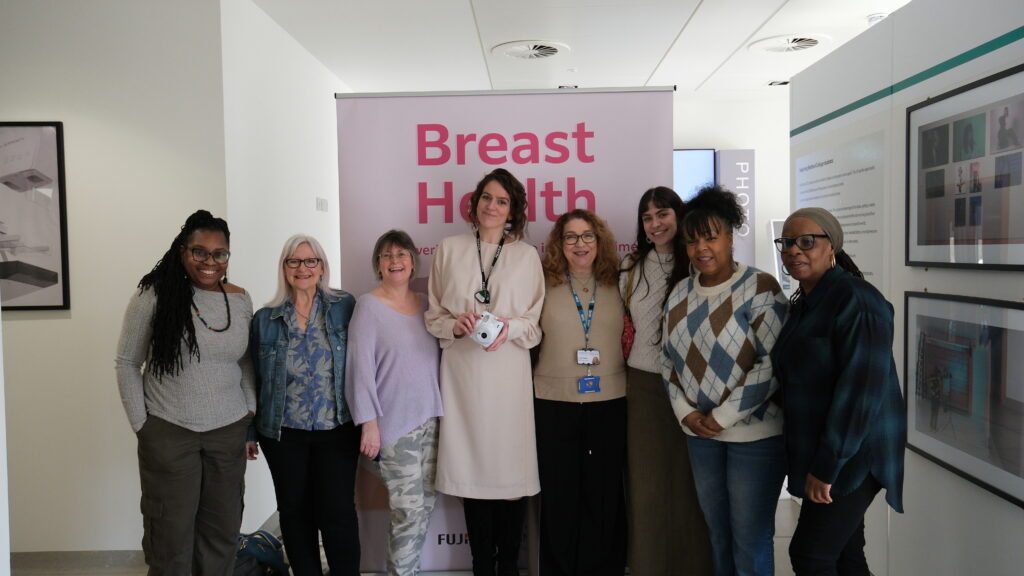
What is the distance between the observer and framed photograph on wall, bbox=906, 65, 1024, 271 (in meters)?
2.00

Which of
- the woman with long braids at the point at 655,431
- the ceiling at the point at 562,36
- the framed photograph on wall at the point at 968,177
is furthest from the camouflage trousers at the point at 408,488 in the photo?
the ceiling at the point at 562,36

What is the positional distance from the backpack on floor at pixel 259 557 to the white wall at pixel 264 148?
0.46 meters

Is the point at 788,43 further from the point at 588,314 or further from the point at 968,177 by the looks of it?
the point at 588,314

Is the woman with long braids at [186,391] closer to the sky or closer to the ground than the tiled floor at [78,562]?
closer to the sky

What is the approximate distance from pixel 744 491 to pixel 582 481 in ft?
2.15

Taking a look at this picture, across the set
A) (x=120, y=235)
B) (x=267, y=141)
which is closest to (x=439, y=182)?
(x=267, y=141)

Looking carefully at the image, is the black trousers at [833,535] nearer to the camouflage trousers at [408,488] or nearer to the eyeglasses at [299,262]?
the camouflage trousers at [408,488]

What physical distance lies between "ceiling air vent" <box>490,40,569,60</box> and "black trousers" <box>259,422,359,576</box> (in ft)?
10.3

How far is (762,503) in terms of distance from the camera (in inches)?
84.7

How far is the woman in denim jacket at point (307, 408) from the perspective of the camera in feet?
7.81

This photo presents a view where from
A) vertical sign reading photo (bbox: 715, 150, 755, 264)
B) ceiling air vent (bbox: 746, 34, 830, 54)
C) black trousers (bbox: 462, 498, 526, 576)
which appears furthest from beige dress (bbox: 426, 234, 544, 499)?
vertical sign reading photo (bbox: 715, 150, 755, 264)

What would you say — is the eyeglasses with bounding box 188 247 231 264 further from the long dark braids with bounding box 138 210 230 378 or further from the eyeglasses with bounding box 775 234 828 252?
the eyeglasses with bounding box 775 234 828 252

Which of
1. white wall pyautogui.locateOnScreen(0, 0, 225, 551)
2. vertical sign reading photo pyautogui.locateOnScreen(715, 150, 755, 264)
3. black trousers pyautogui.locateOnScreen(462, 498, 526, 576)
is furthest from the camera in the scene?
vertical sign reading photo pyautogui.locateOnScreen(715, 150, 755, 264)

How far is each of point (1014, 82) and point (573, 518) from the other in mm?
2093
